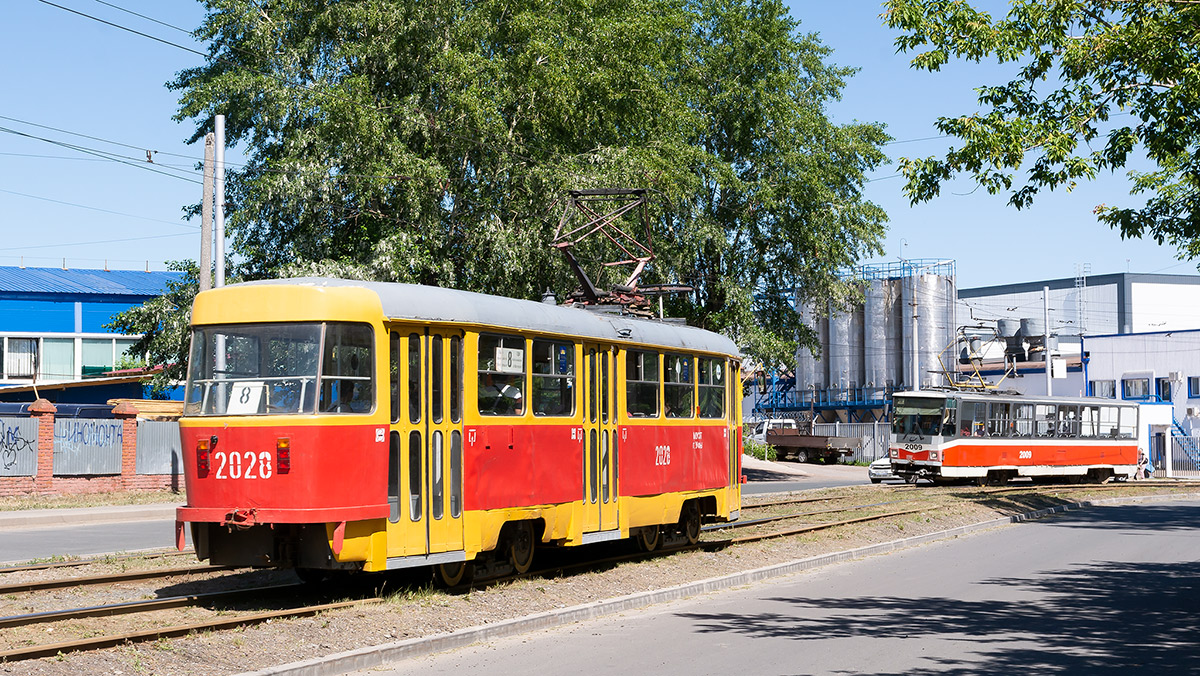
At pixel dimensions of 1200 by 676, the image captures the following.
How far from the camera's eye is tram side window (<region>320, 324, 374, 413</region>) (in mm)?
11977

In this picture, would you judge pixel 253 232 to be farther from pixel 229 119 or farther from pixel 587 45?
pixel 587 45

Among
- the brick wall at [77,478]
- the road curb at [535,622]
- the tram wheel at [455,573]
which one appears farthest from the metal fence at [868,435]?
the tram wheel at [455,573]

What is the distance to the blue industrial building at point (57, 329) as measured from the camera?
60719 mm

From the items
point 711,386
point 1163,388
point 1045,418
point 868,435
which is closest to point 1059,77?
point 711,386

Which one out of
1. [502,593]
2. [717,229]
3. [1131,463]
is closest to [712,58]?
[717,229]

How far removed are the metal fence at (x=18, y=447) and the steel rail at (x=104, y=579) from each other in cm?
1734

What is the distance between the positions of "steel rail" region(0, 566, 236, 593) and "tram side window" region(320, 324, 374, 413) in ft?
6.48

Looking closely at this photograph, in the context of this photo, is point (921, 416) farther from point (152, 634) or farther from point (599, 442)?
point (152, 634)

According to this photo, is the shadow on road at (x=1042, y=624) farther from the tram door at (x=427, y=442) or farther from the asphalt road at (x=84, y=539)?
the asphalt road at (x=84, y=539)

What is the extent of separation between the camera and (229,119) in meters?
33.7

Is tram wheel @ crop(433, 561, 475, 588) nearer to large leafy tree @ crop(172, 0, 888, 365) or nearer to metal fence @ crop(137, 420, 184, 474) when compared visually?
large leafy tree @ crop(172, 0, 888, 365)

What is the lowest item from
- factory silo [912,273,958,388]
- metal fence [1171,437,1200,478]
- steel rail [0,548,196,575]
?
metal fence [1171,437,1200,478]

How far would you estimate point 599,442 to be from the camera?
52.1 ft

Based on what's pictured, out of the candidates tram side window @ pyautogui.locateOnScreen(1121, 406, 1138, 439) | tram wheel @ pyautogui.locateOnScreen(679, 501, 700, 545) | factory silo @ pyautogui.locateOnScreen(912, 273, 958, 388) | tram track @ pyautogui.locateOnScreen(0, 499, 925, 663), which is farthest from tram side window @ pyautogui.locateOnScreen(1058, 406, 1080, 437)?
factory silo @ pyautogui.locateOnScreen(912, 273, 958, 388)
